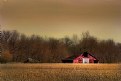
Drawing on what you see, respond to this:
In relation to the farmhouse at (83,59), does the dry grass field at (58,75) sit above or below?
below

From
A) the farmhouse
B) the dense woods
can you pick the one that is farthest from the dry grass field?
the farmhouse

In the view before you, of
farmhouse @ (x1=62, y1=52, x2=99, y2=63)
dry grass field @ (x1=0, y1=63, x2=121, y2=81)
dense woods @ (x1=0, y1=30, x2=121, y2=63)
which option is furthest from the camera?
farmhouse @ (x1=62, y1=52, x2=99, y2=63)

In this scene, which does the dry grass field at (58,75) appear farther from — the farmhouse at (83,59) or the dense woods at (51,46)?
the farmhouse at (83,59)

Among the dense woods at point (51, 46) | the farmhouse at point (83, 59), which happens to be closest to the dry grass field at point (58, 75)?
the dense woods at point (51, 46)

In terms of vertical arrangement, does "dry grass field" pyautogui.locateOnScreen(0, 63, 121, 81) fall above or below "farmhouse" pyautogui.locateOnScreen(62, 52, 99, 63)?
below

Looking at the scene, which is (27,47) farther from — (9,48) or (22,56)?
(22,56)

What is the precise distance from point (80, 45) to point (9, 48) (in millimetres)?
5658

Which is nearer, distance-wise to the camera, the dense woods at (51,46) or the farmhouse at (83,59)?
the dense woods at (51,46)

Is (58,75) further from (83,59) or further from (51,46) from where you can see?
(83,59)

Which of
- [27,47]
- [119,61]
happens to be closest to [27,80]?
[27,47]

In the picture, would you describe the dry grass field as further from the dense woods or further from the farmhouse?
the farmhouse

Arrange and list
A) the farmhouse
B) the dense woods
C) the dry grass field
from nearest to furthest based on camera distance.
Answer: the dry grass field → the dense woods → the farmhouse

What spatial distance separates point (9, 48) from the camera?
3055cm

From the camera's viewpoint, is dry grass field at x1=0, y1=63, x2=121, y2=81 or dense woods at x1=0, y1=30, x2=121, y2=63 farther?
dense woods at x1=0, y1=30, x2=121, y2=63
